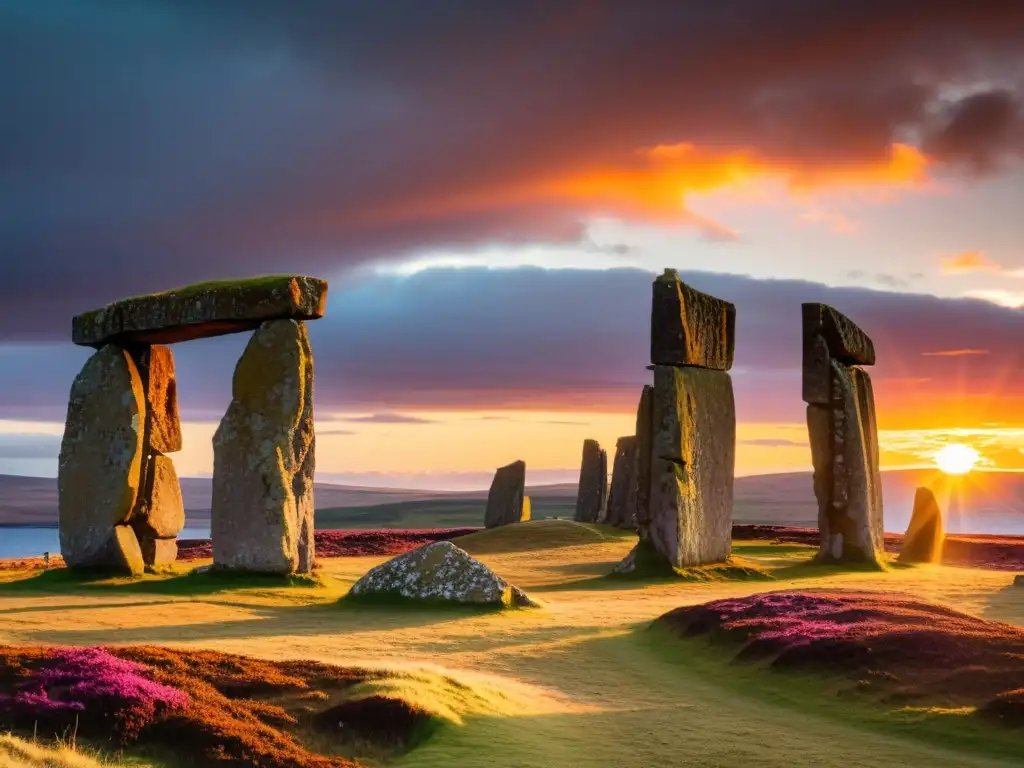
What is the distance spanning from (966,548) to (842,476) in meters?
12.3

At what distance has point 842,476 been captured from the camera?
36.7m

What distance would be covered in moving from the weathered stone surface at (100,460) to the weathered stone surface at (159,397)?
762 millimetres

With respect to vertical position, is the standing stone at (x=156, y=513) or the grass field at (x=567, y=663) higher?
the standing stone at (x=156, y=513)

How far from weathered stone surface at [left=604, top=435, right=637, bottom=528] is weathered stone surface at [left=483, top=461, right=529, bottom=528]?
5185 mm

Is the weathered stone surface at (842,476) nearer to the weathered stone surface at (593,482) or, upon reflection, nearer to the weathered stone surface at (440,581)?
the weathered stone surface at (440,581)

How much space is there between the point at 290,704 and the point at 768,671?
311 inches

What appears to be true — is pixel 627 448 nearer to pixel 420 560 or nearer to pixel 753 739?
pixel 420 560

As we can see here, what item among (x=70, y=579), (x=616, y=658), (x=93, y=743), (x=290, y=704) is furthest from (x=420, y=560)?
(x=93, y=743)

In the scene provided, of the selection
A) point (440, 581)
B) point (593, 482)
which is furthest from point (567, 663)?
point (593, 482)

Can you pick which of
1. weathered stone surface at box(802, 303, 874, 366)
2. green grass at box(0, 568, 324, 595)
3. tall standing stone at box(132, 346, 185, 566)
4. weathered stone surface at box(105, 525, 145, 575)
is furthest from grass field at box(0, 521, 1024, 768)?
weathered stone surface at box(802, 303, 874, 366)

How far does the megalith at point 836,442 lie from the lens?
1436 inches

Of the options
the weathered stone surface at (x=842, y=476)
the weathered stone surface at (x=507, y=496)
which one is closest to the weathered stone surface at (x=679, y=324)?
the weathered stone surface at (x=842, y=476)

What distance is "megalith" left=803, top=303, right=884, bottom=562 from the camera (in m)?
36.5

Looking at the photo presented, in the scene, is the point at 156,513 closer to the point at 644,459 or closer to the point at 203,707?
the point at 644,459
